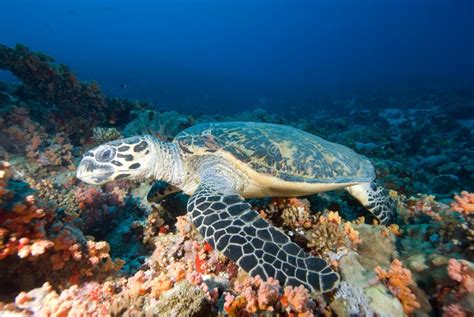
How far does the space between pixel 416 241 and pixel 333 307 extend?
1.36m

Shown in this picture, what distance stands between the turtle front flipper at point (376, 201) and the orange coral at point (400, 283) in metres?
1.70

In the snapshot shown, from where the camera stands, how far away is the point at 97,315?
1413 millimetres

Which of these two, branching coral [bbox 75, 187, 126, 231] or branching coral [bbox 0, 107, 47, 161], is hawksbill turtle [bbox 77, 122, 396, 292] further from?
branching coral [bbox 0, 107, 47, 161]

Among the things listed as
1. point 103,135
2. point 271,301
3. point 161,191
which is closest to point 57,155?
point 103,135

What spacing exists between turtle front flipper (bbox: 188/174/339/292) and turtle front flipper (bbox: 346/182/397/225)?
6.14 ft

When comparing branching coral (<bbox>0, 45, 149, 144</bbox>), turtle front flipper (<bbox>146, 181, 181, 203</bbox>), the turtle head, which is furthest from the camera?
branching coral (<bbox>0, 45, 149, 144</bbox>)

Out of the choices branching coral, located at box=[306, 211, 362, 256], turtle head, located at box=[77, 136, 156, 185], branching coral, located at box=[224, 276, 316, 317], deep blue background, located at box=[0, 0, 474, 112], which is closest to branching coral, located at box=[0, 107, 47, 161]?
turtle head, located at box=[77, 136, 156, 185]

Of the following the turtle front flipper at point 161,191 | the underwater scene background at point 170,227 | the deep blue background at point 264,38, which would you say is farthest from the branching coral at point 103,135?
the deep blue background at point 264,38

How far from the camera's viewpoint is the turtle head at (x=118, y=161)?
2.84 meters

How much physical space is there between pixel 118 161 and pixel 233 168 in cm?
142

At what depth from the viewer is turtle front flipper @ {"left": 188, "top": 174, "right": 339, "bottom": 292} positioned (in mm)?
1729

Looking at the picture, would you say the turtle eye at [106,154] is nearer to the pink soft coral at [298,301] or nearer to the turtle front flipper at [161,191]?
the turtle front flipper at [161,191]

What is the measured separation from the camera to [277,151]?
3139mm

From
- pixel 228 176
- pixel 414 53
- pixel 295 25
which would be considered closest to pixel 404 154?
pixel 228 176
